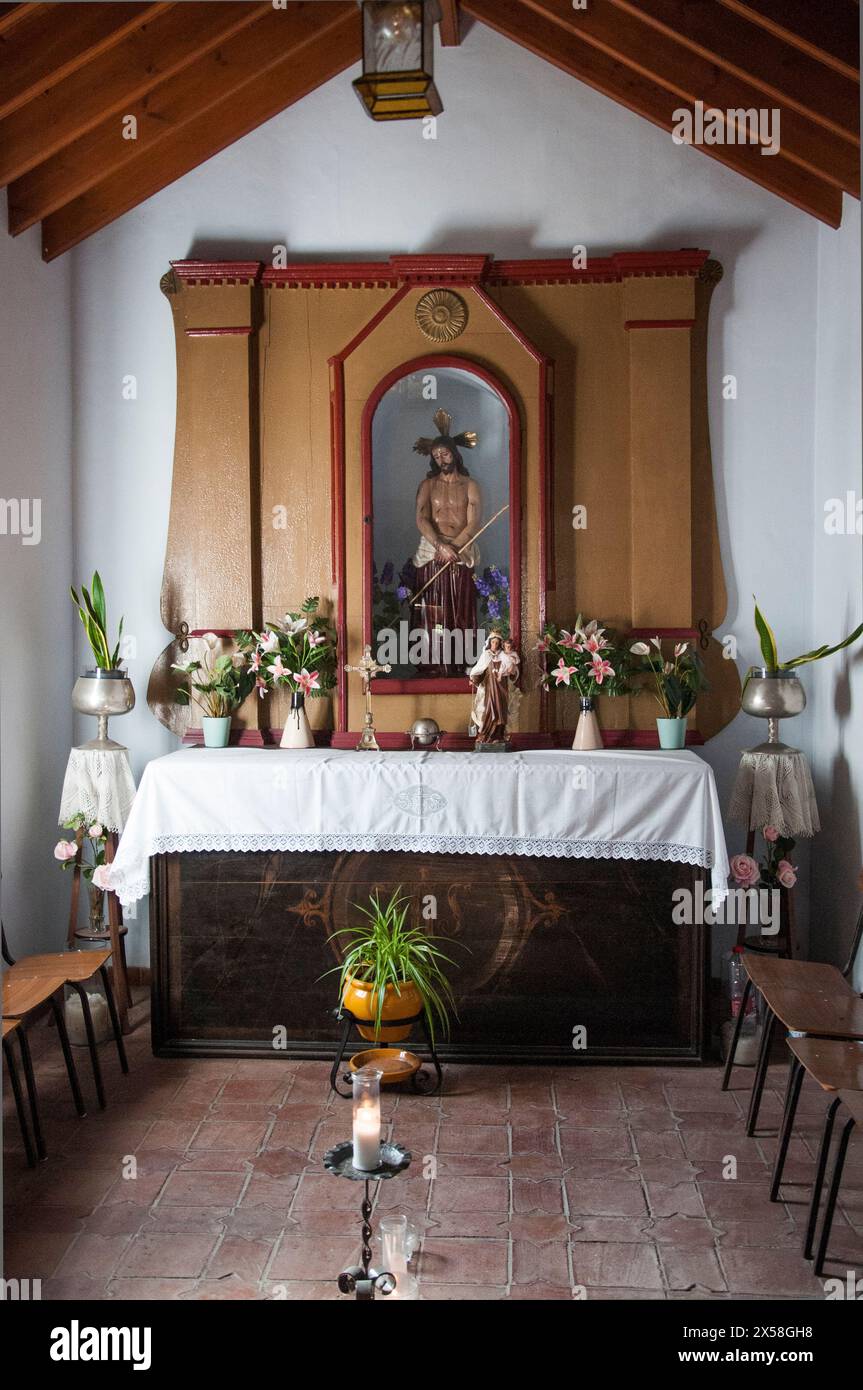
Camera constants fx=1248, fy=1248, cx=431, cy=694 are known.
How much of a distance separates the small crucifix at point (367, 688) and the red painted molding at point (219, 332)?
1793 millimetres

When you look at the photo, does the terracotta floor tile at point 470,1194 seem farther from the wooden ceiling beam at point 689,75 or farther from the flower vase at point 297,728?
the wooden ceiling beam at point 689,75

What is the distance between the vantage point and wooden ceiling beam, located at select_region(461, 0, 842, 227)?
6.22 m

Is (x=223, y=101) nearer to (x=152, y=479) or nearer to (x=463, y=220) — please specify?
(x=463, y=220)

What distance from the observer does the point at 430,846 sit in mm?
5707

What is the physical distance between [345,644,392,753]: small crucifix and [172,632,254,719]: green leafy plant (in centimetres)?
56

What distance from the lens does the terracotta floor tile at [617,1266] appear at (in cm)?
386

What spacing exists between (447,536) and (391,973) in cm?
247

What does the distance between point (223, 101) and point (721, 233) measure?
2679mm

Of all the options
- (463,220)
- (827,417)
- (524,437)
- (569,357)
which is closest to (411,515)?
(524,437)

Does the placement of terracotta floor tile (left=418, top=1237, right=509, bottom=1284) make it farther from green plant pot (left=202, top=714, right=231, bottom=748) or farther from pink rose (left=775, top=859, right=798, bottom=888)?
green plant pot (left=202, top=714, right=231, bottom=748)

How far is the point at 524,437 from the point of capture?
6602 mm

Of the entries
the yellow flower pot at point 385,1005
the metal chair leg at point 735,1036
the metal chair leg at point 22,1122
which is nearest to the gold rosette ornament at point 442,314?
the yellow flower pot at point 385,1005

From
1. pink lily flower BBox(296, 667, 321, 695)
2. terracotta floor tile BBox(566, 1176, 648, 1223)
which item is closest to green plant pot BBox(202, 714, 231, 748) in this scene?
pink lily flower BBox(296, 667, 321, 695)

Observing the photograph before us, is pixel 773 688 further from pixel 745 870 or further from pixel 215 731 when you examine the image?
pixel 215 731
